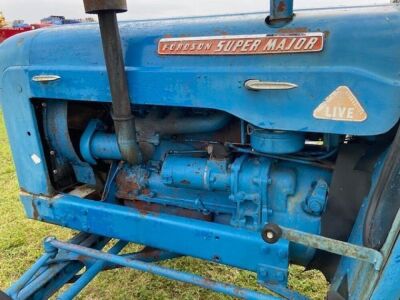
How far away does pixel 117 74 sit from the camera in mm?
1582

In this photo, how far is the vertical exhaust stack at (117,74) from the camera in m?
1.49

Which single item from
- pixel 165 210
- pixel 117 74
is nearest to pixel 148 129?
pixel 117 74

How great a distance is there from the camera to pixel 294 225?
5.29 ft

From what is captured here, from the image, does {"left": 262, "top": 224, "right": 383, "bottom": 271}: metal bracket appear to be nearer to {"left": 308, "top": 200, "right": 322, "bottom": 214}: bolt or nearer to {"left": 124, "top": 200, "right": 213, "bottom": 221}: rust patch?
{"left": 308, "top": 200, "right": 322, "bottom": 214}: bolt

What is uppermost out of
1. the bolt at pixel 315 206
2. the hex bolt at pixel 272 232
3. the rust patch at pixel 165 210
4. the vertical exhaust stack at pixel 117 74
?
the vertical exhaust stack at pixel 117 74

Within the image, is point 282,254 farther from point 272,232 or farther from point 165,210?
point 165,210

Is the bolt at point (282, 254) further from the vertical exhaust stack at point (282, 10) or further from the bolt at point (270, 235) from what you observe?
the vertical exhaust stack at point (282, 10)

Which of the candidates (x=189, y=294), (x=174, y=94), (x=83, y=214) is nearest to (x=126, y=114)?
(x=174, y=94)

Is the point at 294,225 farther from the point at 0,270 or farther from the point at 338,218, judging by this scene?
the point at 0,270

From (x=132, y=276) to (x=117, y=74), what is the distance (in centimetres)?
154

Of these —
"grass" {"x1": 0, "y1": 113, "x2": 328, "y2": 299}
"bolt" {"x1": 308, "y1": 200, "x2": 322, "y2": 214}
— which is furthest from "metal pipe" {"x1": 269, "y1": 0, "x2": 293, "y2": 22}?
"grass" {"x1": 0, "y1": 113, "x2": 328, "y2": 299}

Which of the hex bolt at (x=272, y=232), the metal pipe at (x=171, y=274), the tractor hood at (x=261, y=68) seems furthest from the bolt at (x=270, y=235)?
the tractor hood at (x=261, y=68)

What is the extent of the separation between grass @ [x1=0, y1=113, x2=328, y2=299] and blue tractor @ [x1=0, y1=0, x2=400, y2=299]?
0.53m

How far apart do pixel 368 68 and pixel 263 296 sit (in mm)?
856
